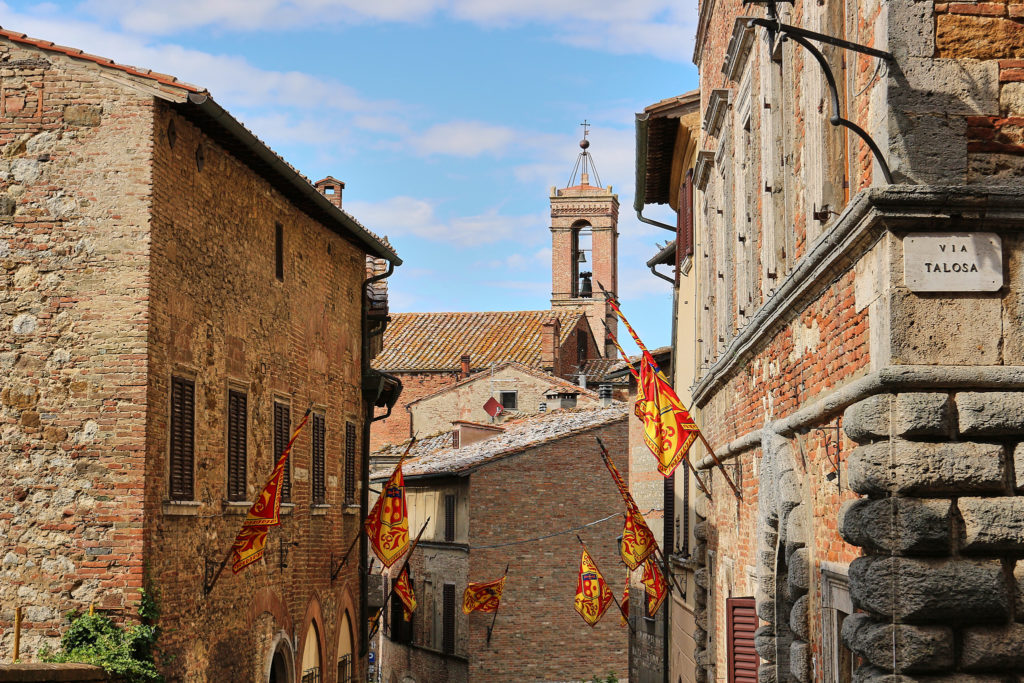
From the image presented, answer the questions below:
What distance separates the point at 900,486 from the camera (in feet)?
21.0

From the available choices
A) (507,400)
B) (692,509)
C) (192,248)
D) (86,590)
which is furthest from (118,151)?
(507,400)

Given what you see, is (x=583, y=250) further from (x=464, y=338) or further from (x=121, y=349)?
(x=121, y=349)

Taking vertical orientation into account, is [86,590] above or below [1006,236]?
below

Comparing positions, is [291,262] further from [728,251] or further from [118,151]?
[728,251]

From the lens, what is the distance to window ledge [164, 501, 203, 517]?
13.8 metres

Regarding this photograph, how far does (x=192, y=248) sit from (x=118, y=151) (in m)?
1.53

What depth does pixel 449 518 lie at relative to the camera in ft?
116

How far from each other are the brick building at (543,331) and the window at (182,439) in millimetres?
37571

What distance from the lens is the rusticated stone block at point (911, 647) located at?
6.27m

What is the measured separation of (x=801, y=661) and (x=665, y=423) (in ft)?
12.2

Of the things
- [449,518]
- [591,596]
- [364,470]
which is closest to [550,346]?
[449,518]

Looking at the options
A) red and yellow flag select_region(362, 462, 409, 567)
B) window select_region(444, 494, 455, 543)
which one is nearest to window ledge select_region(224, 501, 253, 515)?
red and yellow flag select_region(362, 462, 409, 567)

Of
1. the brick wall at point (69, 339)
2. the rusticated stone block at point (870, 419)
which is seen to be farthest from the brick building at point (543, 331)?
the rusticated stone block at point (870, 419)

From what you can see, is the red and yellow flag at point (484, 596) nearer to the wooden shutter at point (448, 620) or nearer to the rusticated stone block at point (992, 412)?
the wooden shutter at point (448, 620)
